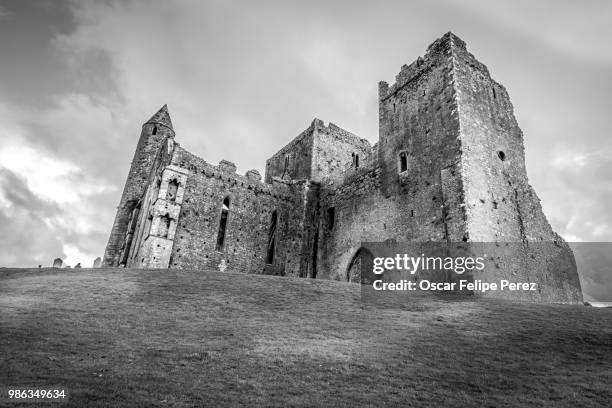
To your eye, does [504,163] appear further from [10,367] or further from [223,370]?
[10,367]

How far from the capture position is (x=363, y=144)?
38906 mm

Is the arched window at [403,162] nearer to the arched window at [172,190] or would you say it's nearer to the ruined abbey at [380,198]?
the ruined abbey at [380,198]

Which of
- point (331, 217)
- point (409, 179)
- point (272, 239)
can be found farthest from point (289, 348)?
point (331, 217)

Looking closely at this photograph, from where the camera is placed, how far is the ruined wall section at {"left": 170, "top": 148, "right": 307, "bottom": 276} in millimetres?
25000

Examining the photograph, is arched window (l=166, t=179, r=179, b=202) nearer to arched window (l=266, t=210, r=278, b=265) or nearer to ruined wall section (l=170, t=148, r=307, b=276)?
ruined wall section (l=170, t=148, r=307, b=276)

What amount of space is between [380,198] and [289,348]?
1573cm

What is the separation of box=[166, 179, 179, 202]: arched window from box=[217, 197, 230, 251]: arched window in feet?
11.0

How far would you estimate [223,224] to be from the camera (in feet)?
88.1

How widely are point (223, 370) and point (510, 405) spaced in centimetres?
558

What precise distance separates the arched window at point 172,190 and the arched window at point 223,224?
132 inches

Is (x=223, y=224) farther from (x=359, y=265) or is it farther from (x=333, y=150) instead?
(x=333, y=150)

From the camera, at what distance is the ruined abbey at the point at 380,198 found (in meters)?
20.0

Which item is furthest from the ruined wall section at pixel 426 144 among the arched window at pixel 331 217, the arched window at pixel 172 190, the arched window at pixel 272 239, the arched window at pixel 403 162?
the arched window at pixel 172 190

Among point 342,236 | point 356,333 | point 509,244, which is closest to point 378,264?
point 342,236
